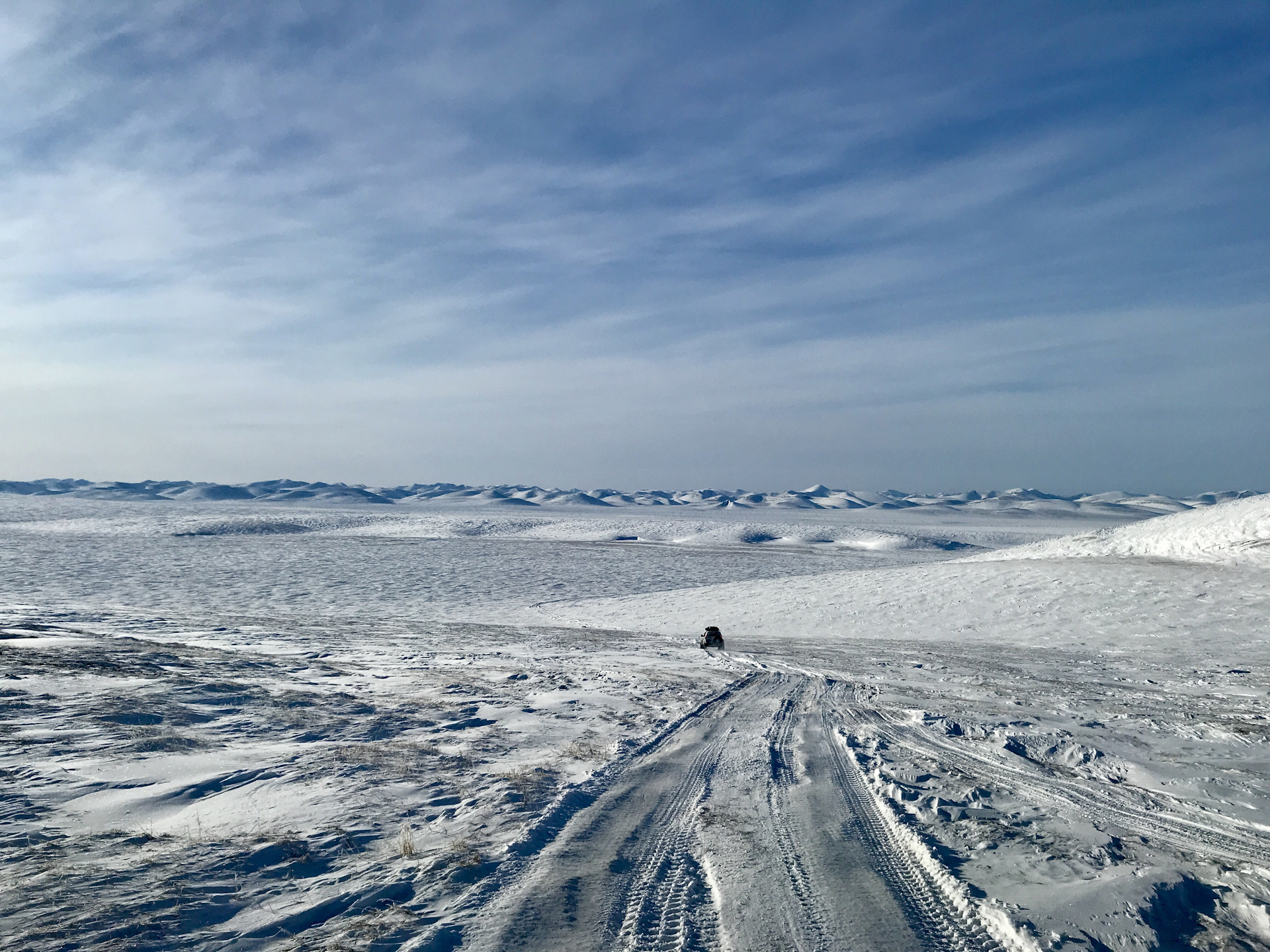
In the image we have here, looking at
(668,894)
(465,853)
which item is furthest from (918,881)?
(465,853)

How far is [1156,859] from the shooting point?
172 inches

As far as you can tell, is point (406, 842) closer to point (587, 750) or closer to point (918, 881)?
point (587, 750)

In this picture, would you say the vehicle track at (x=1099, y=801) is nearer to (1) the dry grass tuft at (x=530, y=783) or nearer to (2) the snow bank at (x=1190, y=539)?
(1) the dry grass tuft at (x=530, y=783)

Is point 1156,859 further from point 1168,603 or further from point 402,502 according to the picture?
point 402,502

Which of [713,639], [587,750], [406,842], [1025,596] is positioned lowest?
[713,639]

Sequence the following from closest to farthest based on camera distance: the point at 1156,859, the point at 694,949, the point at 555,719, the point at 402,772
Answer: the point at 694,949 → the point at 1156,859 → the point at 402,772 → the point at 555,719

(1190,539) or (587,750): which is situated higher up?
(1190,539)

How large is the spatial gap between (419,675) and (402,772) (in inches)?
174

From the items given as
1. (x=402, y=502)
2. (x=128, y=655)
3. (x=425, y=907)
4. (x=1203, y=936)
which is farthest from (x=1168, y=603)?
(x=402, y=502)

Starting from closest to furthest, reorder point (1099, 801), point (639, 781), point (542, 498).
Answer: point (1099, 801)
point (639, 781)
point (542, 498)

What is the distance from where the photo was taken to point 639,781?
5.74 metres

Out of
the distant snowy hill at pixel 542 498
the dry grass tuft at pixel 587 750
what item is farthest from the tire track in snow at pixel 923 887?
the distant snowy hill at pixel 542 498

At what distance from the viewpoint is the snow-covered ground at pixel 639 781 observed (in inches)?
143

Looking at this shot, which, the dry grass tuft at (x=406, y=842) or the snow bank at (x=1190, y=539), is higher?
the snow bank at (x=1190, y=539)
